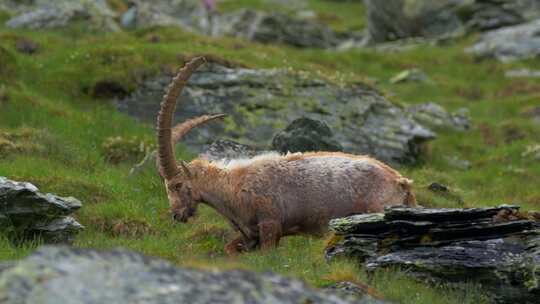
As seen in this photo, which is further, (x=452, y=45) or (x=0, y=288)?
(x=452, y=45)

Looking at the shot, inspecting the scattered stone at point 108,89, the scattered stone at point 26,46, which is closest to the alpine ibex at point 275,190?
the scattered stone at point 108,89

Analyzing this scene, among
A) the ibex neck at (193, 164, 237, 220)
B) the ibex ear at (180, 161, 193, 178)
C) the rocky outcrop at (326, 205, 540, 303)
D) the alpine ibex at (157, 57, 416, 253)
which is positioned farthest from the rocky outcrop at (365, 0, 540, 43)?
the rocky outcrop at (326, 205, 540, 303)

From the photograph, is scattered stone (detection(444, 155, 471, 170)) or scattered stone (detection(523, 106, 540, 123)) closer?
scattered stone (detection(444, 155, 471, 170))

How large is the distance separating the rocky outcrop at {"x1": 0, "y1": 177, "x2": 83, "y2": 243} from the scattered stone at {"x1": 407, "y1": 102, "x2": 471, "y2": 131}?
15412 mm

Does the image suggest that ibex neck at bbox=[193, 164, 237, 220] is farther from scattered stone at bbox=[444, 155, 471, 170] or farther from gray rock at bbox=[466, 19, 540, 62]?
gray rock at bbox=[466, 19, 540, 62]

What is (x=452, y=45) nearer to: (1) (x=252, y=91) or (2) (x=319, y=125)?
(1) (x=252, y=91)

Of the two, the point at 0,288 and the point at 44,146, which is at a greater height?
the point at 0,288

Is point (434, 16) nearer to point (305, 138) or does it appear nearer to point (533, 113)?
point (533, 113)

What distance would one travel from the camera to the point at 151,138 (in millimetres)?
20234

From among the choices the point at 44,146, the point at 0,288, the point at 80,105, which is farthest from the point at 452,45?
the point at 0,288

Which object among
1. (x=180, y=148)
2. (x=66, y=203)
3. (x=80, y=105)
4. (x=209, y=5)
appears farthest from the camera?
(x=209, y=5)

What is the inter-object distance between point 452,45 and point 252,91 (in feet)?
68.0

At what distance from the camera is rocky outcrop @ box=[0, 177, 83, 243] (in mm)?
12922

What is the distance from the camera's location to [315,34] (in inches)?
1818
